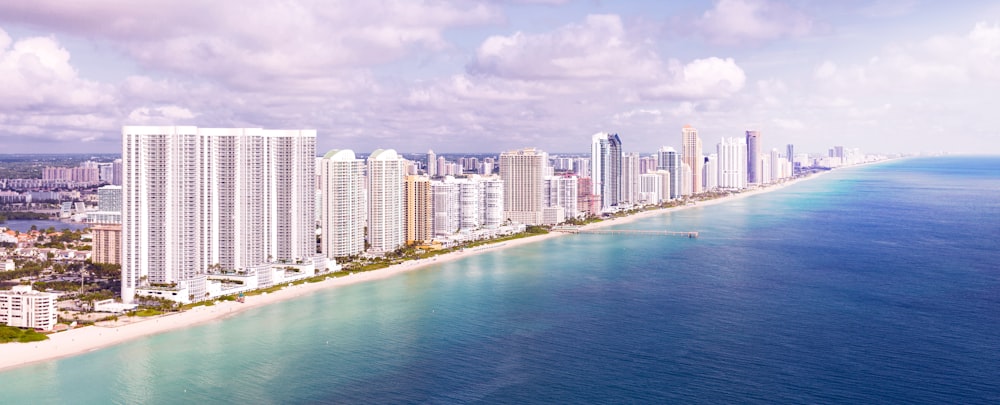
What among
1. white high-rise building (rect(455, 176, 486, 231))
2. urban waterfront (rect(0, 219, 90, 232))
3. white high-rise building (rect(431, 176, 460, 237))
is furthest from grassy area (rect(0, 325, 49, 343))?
urban waterfront (rect(0, 219, 90, 232))

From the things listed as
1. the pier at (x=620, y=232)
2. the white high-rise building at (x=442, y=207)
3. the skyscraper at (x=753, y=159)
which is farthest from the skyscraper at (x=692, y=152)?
the white high-rise building at (x=442, y=207)

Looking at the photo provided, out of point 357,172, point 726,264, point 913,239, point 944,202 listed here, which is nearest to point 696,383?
point 726,264

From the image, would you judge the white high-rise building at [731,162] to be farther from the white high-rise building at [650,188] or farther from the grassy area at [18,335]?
the grassy area at [18,335]

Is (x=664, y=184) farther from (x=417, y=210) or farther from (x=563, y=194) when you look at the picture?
(x=417, y=210)

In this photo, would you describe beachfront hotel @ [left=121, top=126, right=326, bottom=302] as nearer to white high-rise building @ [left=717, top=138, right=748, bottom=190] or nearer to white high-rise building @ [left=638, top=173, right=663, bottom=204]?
white high-rise building @ [left=638, top=173, right=663, bottom=204]

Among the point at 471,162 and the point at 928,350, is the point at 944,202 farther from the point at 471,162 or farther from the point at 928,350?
the point at 471,162

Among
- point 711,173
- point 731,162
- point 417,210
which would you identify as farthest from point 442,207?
A: point 731,162

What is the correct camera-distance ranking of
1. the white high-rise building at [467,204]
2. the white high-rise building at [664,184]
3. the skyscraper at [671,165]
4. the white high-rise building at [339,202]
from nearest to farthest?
the white high-rise building at [339,202] < the white high-rise building at [467,204] < the white high-rise building at [664,184] < the skyscraper at [671,165]
